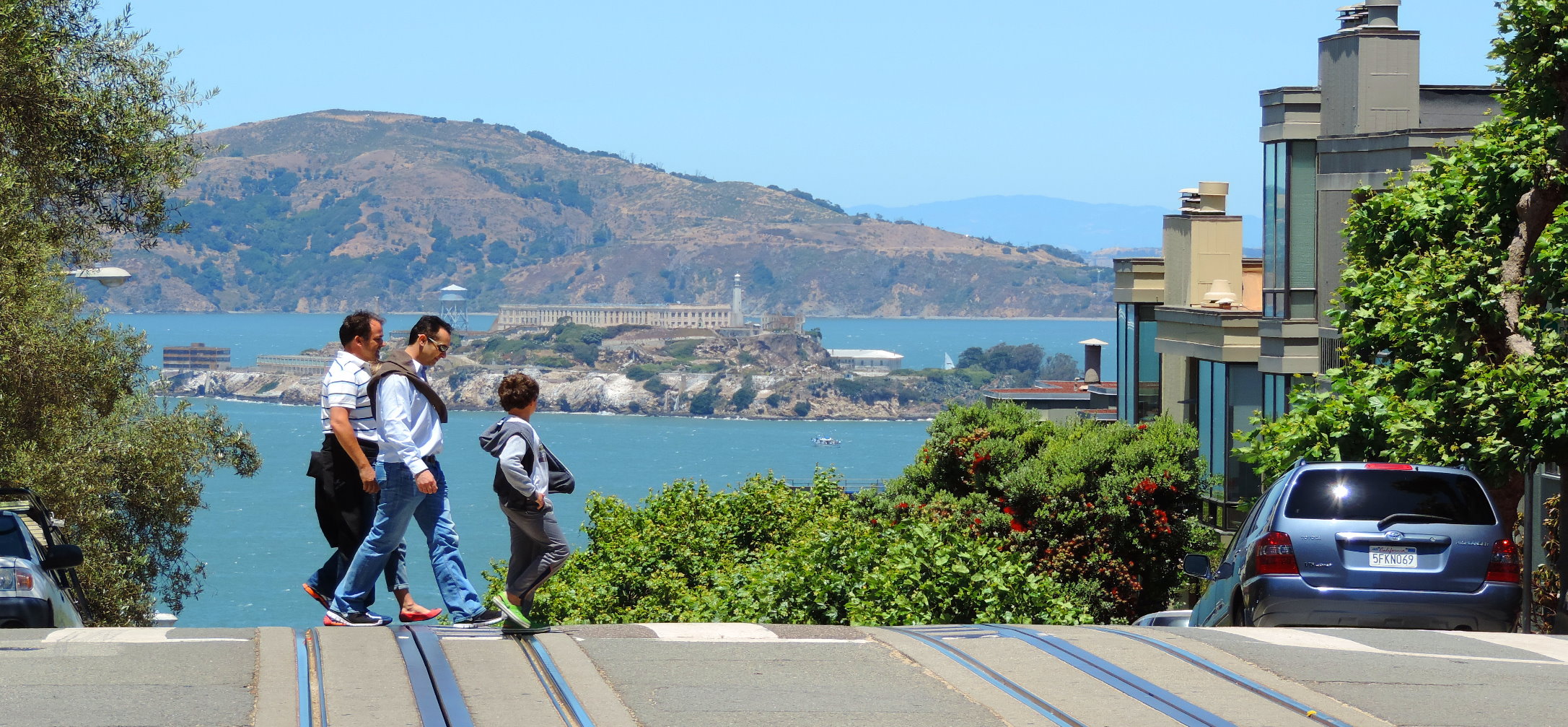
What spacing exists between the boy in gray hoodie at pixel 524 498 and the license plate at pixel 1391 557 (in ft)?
16.6

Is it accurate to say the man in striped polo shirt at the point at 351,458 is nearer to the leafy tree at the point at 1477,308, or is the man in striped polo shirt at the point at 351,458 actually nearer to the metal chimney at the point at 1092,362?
the leafy tree at the point at 1477,308

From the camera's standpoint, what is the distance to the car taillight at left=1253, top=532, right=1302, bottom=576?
1076cm

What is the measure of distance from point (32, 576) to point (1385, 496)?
27.7 ft

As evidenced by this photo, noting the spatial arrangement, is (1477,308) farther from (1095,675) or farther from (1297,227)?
(1297,227)

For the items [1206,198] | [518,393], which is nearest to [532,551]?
[518,393]

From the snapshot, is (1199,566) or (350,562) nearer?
(350,562)

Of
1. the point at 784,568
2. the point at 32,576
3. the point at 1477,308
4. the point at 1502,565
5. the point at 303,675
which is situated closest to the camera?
the point at 303,675

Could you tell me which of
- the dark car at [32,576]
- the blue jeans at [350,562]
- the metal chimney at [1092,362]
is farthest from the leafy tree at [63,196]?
the metal chimney at [1092,362]

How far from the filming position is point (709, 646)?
9.03 meters

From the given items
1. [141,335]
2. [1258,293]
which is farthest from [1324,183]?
[141,335]

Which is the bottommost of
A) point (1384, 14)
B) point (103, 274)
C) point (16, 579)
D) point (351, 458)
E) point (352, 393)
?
point (16, 579)

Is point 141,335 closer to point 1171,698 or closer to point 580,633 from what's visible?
point 580,633

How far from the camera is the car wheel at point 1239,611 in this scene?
11.2m

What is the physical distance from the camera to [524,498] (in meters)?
9.26
